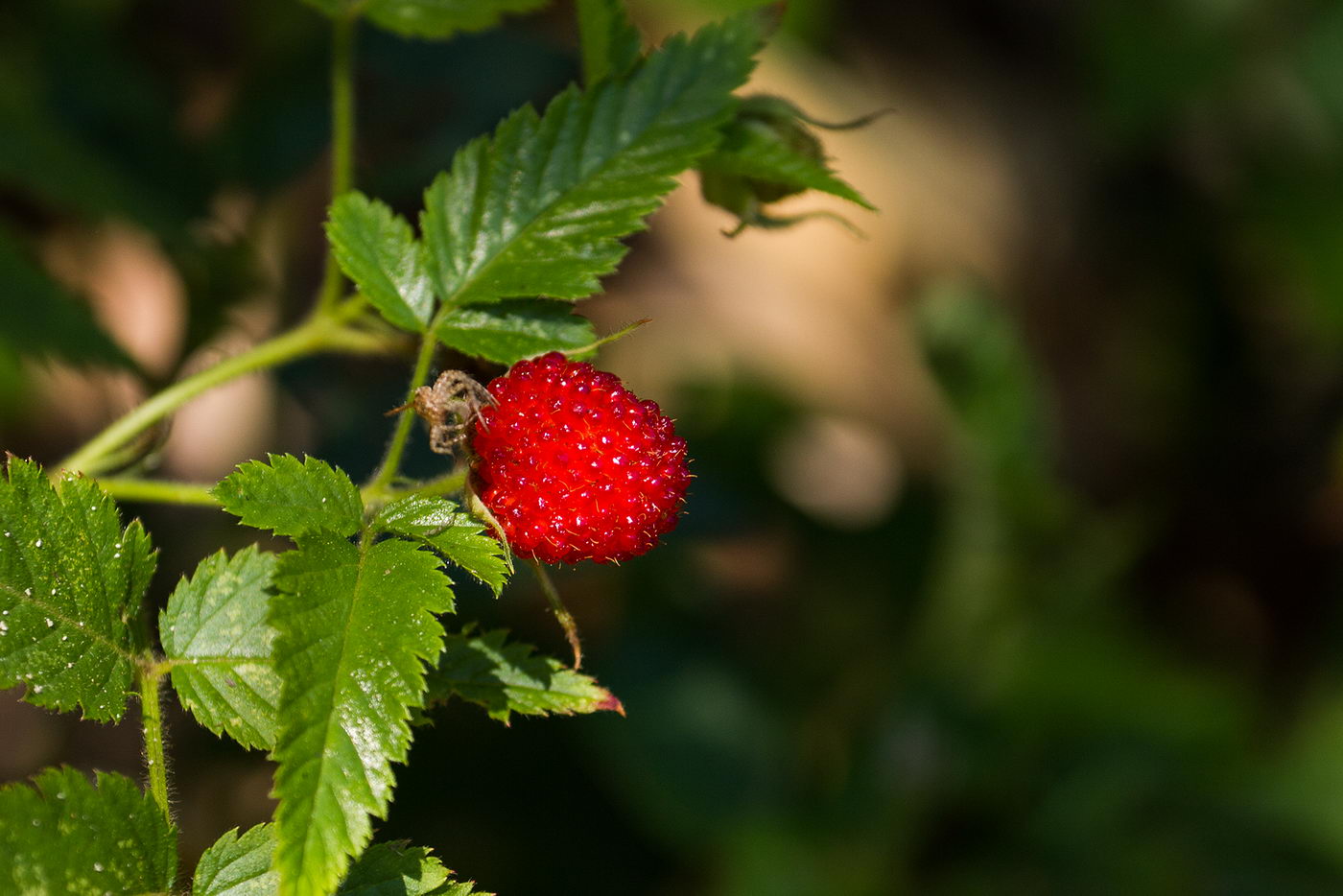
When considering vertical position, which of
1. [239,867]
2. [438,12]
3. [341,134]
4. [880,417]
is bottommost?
[880,417]

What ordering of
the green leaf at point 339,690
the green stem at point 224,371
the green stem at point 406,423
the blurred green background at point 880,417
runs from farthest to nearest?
the blurred green background at point 880,417
the green stem at point 224,371
the green stem at point 406,423
the green leaf at point 339,690

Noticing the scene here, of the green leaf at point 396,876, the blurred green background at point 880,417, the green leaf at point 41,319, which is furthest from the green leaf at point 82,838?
the green leaf at point 41,319

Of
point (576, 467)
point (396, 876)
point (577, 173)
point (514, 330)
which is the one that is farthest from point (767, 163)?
point (396, 876)

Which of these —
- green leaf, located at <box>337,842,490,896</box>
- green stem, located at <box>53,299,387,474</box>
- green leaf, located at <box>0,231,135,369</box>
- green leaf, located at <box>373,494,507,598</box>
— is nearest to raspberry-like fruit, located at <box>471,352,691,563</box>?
green leaf, located at <box>373,494,507,598</box>

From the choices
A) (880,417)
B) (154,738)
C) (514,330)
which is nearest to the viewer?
(154,738)

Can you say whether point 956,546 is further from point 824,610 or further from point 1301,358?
point 1301,358

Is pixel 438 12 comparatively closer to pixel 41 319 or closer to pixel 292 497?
pixel 292 497

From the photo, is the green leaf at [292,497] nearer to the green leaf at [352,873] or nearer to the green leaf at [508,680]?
the green leaf at [508,680]

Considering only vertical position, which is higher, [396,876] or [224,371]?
[224,371]
